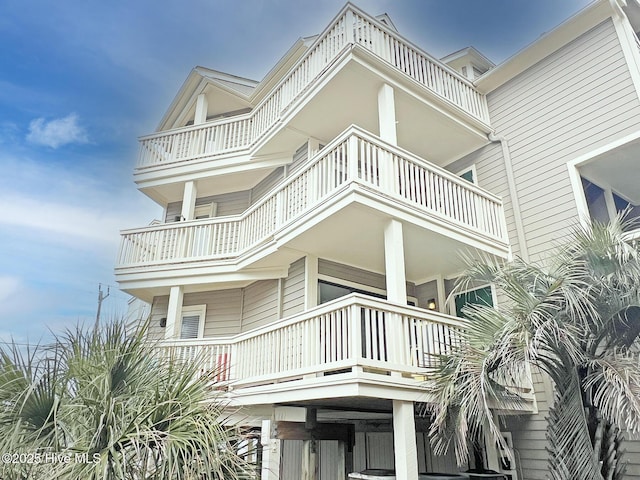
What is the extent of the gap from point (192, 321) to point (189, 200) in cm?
310

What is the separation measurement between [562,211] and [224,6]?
27.8 ft

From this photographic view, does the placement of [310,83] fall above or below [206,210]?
above

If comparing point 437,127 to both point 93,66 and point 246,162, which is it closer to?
point 246,162

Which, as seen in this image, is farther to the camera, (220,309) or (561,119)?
(220,309)

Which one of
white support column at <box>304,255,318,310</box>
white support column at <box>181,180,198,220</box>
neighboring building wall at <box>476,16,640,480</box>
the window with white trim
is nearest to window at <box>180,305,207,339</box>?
white support column at <box>181,180,198,220</box>

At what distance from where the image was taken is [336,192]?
267 inches

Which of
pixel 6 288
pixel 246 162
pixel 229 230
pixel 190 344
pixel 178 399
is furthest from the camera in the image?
pixel 246 162

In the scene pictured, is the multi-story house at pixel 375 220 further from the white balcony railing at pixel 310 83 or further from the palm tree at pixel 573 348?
the palm tree at pixel 573 348

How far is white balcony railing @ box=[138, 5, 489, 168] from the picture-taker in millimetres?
7892

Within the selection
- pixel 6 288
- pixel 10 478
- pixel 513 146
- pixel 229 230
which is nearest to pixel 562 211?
pixel 513 146

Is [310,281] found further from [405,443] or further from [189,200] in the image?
[189,200]

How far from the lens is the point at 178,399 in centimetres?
364

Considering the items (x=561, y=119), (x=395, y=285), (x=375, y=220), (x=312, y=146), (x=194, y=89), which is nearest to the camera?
(x=395, y=285)

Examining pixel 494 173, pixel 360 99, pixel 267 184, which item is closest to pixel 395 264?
pixel 360 99
